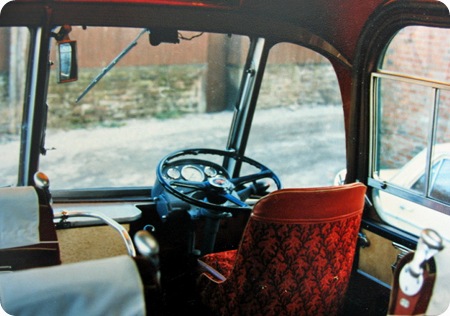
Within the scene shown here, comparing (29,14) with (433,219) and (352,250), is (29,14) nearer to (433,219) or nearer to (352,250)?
(352,250)

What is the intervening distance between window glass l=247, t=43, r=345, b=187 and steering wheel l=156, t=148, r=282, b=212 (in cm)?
20

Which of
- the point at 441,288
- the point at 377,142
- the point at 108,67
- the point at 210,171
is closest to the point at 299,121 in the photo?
the point at 377,142

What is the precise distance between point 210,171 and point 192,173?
113mm

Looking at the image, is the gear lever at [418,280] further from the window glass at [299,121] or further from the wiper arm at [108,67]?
the wiper arm at [108,67]

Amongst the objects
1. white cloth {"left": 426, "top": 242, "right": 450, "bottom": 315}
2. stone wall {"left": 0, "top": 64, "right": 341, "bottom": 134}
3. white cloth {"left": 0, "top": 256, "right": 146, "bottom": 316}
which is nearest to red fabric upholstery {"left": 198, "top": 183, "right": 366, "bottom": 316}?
white cloth {"left": 426, "top": 242, "right": 450, "bottom": 315}

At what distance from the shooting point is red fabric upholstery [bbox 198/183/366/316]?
2.16m

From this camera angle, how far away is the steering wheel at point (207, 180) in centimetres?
258

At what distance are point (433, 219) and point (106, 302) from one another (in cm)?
174

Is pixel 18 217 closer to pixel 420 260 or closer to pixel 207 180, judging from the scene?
pixel 207 180

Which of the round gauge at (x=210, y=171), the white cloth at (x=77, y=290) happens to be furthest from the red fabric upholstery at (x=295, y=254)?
the white cloth at (x=77, y=290)

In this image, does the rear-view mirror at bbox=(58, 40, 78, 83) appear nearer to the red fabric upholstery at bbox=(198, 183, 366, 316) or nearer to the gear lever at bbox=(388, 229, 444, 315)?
the red fabric upholstery at bbox=(198, 183, 366, 316)

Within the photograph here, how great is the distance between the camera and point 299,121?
316 cm

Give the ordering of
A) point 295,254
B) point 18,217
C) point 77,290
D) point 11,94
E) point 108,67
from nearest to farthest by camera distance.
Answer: point 77,290, point 18,217, point 295,254, point 11,94, point 108,67

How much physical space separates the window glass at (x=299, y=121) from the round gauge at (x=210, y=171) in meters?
0.35
